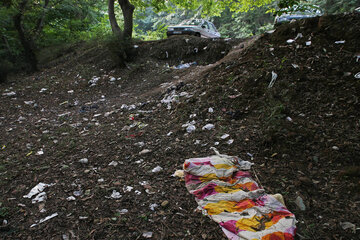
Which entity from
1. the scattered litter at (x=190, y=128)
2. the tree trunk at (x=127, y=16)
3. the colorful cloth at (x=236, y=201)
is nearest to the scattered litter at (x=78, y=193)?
the colorful cloth at (x=236, y=201)

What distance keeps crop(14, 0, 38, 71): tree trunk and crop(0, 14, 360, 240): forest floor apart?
3.42 metres

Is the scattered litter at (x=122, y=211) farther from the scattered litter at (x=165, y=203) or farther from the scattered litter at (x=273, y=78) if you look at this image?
the scattered litter at (x=273, y=78)

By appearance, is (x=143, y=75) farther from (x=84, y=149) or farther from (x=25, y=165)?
(x=25, y=165)

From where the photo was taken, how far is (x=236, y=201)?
2131 millimetres

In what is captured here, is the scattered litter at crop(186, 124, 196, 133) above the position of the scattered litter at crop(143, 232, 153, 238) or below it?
above

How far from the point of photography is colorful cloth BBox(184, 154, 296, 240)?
1792 mm

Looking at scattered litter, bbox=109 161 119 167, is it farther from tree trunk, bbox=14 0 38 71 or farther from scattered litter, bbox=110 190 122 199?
tree trunk, bbox=14 0 38 71

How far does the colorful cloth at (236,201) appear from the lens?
1.79 meters

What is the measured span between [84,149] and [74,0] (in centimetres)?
913

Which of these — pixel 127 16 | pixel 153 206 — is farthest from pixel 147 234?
pixel 127 16

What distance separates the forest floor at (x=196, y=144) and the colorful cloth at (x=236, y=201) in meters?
0.11

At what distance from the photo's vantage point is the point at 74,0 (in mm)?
9742

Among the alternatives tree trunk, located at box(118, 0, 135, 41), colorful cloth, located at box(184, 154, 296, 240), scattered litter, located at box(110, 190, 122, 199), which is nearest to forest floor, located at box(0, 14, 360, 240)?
scattered litter, located at box(110, 190, 122, 199)

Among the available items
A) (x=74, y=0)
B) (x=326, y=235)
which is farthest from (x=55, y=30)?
(x=326, y=235)
